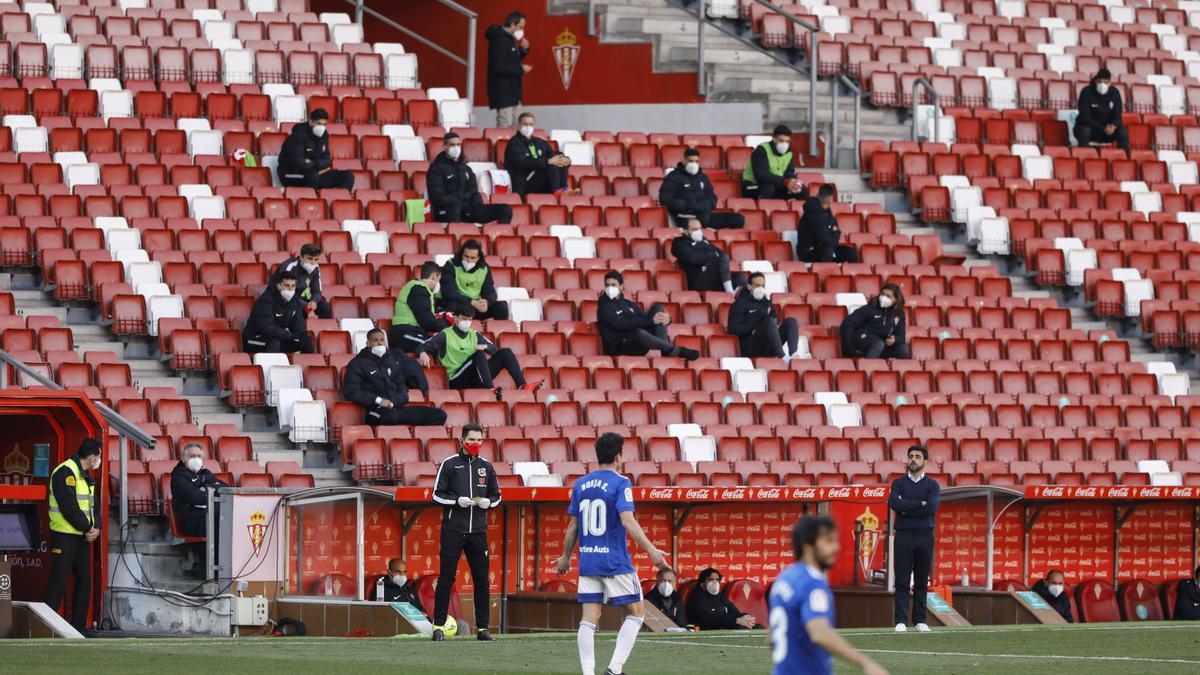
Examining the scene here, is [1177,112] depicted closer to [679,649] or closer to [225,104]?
[225,104]

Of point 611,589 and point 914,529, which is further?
point 914,529

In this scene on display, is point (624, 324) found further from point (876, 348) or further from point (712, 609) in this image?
point (712, 609)

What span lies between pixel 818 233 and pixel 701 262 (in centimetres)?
171

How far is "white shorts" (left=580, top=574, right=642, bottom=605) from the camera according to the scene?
12.4 meters

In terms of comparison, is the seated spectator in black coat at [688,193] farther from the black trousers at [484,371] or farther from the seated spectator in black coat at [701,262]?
the black trousers at [484,371]

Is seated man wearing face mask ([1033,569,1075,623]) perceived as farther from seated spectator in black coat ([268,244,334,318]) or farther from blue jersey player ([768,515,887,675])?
blue jersey player ([768,515,887,675])

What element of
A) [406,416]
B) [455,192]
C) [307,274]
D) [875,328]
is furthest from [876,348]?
[307,274]

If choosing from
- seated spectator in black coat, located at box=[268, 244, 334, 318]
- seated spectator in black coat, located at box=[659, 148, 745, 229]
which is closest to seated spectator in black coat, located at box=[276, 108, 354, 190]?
seated spectator in black coat, located at box=[268, 244, 334, 318]

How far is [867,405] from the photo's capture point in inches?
837

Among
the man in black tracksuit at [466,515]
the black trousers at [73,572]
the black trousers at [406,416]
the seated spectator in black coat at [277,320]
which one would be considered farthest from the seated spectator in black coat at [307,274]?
the man in black tracksuit at [466,515]

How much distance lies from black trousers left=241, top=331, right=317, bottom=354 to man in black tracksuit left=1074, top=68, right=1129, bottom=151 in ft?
40.3

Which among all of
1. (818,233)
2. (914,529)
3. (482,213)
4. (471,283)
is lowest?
(914,529)

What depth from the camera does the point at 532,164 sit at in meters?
23.6

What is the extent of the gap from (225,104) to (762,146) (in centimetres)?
621
